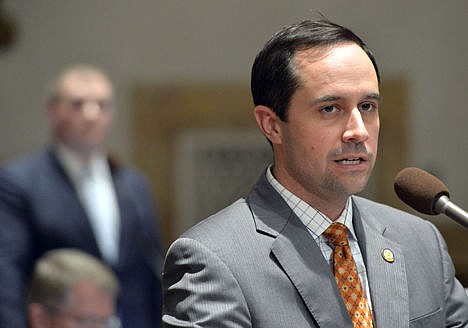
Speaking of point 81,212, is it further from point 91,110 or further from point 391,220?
point 391,220

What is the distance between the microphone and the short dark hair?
0.23 meters

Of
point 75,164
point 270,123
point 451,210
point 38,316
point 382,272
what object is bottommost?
point 38,316

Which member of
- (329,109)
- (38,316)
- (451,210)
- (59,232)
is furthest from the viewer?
(59,232)

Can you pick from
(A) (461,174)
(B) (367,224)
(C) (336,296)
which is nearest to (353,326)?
(C) (336,296)

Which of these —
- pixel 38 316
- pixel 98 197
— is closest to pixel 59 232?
pixel 98 197

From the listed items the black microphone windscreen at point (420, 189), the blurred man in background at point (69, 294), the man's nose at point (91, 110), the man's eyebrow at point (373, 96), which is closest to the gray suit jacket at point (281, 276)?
the black microphone windscreen at point (420, 189)

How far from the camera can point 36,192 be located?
459 cm

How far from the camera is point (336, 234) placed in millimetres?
2307

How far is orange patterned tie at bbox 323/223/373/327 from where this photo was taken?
222 centimetres

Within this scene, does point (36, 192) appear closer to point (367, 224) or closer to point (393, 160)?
point (367, 224)

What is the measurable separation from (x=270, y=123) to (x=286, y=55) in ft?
0.44

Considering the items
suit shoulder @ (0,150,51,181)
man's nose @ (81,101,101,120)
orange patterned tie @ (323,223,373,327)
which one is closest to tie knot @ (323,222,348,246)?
orange patterned tie @ (323,223,373,327)

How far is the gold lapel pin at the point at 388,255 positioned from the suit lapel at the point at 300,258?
124 millimetres

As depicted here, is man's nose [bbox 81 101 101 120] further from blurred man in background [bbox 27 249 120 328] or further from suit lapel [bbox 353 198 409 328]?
suit lapel [bbox 353 198 409 328]
